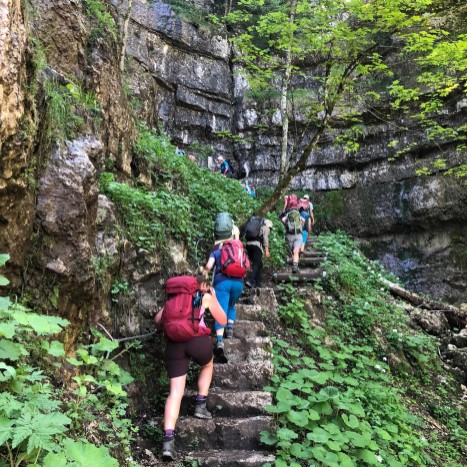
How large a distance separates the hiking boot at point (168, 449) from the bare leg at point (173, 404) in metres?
0.10

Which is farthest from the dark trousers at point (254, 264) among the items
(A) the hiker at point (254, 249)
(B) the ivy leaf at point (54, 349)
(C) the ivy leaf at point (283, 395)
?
(B) the ivy leaf at point (54, 349)

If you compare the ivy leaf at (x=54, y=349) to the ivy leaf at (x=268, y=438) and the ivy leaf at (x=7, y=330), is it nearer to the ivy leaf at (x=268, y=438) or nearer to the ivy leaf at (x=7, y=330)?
the ivy leaf at (x=7, y=330)

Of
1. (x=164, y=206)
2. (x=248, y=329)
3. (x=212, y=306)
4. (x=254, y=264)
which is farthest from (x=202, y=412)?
(x=254, y=264)

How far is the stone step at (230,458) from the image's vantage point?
12.5 feet

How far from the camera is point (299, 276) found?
8.94 m

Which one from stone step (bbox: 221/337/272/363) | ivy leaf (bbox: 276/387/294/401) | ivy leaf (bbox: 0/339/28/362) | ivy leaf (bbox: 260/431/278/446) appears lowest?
ivy leaf (bbox: 260/431/278/446)

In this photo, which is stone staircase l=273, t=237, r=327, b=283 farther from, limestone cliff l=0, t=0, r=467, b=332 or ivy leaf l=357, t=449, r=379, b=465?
ivy leaf l=357, t=449, r=379, b=465

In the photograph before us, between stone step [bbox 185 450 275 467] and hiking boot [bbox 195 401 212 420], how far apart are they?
14.3 inches

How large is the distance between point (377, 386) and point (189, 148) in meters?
14.3

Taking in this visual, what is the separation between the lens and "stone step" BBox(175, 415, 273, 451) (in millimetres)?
4141

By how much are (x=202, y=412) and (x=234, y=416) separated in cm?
47

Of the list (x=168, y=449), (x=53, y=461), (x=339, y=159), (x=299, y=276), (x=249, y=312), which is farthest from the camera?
(x=339, y=159)

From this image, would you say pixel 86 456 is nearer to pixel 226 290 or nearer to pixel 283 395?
pixel 283 395

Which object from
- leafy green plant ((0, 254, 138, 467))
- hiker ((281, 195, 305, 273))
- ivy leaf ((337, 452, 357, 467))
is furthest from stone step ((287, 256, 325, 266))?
leafy green plant ((0, 254, 138, 467))
